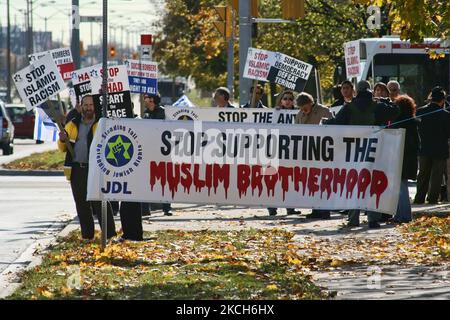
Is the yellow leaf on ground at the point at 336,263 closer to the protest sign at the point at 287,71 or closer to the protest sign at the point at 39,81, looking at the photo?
the protest sign at the point at 39,81

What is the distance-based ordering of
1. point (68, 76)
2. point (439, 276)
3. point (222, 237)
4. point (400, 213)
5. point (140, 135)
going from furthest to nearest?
1. point (68, 76)
2. point (400, 213)
3. point (222, 237)
4. point (140, 135)
5. point (439, 276)

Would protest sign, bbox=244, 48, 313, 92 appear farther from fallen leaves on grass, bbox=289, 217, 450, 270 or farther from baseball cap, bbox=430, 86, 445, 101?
fallen leaves on grass, bbox=289, 217, 450, 270

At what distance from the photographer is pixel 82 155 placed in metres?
16.2

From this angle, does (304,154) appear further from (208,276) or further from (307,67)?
(307,67)

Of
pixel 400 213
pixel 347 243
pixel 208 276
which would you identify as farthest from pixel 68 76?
pixel 208 276

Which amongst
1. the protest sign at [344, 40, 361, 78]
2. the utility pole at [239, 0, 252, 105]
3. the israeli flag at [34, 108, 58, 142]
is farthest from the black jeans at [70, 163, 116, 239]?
the utility pole at [239, 0, 252, 105]

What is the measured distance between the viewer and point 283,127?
1536 centimetres

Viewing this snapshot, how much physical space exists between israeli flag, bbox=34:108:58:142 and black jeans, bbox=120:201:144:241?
11261mm

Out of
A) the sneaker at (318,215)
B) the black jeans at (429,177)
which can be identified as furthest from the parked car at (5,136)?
the sneaker at (318,215)

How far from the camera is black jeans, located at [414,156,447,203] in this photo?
881 inches

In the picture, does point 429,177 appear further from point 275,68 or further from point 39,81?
point 39,81

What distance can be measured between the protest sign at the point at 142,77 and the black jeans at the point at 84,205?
28.6 feet

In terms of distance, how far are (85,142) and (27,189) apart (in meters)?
11.3

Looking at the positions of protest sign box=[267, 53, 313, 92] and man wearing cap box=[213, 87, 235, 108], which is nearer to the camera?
man wearing cap box=[213, 87, 235, 108]
